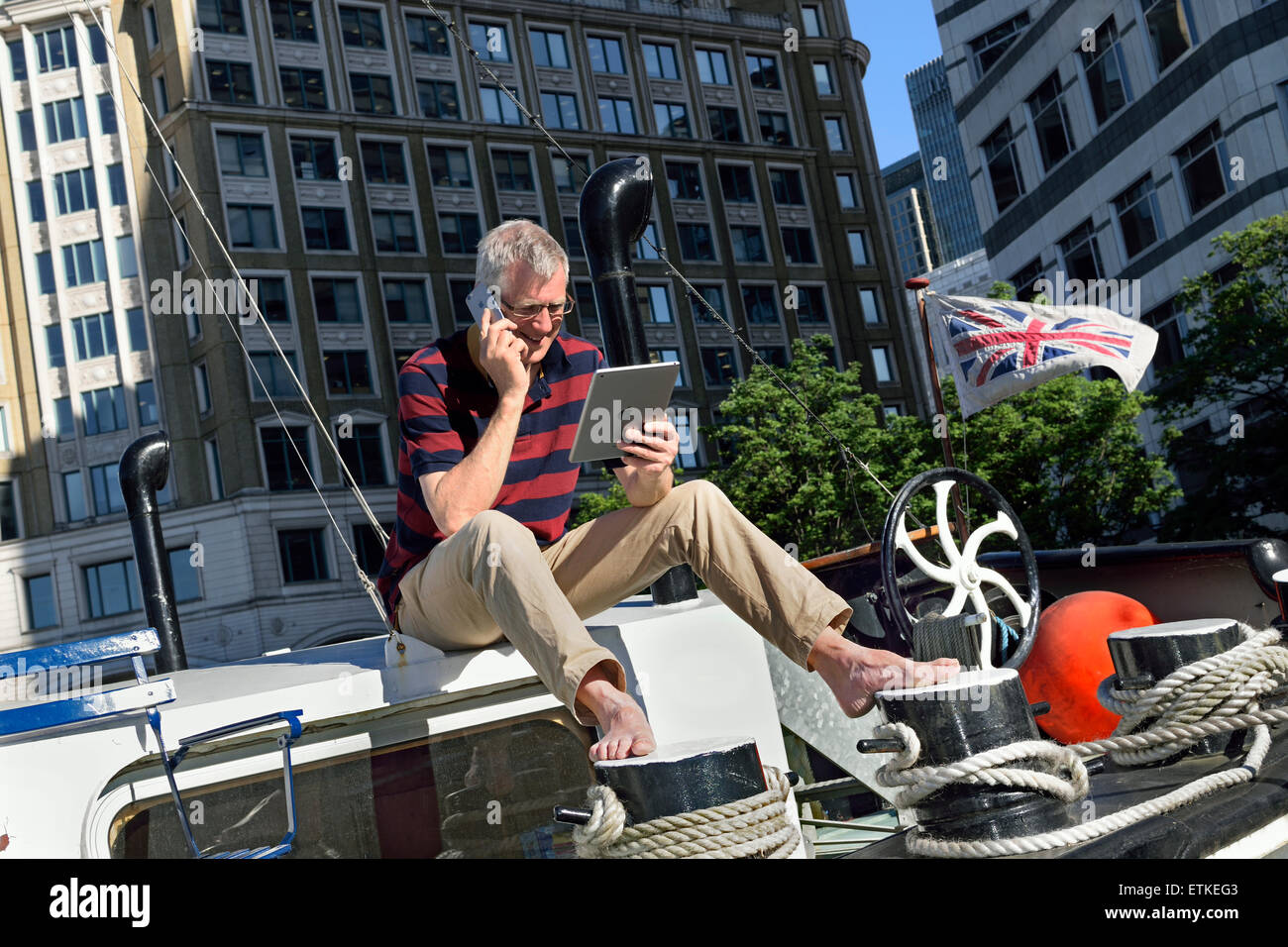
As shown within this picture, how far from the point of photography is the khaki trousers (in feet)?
8.67

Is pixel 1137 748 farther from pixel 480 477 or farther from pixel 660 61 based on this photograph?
pixel 660 61

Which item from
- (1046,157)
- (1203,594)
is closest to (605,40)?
(1046,157)

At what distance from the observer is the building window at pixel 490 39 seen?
137 ft

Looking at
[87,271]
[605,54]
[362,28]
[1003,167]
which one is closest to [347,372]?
[87,271]

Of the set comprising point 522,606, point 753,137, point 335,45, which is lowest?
point 522,606

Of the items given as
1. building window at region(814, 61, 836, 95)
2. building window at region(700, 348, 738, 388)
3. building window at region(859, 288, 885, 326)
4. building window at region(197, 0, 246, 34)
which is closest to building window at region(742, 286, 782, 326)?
building window at region(700, 348, 738, 388)

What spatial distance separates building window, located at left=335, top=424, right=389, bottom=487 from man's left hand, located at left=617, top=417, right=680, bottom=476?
3551 centimetres

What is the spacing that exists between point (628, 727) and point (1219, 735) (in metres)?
1.37

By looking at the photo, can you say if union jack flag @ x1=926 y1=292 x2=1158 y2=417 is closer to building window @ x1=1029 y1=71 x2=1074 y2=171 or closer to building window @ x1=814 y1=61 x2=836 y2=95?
building window @ x1=1029 y1=71 x2=1074 y2=171

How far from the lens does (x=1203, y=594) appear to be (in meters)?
4.26

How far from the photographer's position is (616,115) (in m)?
44.3

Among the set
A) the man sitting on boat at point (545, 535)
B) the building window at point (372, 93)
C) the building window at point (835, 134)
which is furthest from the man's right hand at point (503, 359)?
the building window at point (835, 134)
